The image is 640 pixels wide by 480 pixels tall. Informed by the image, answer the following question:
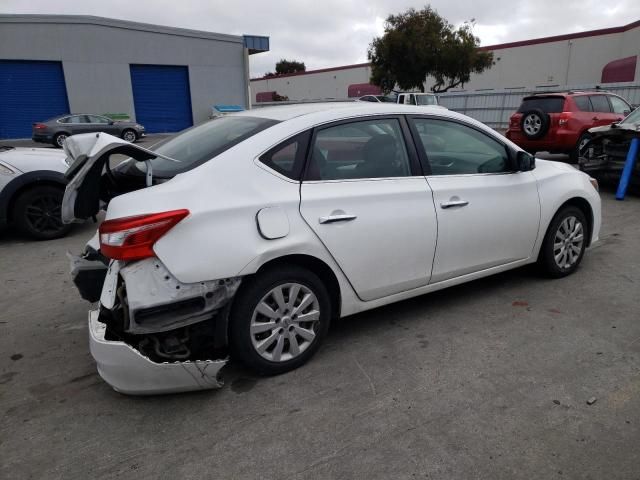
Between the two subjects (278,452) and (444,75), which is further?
(444,75)

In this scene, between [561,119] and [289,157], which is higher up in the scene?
[289,157]

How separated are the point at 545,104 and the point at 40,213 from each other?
10.5m

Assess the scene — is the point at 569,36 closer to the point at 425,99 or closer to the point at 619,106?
the point at 425,99

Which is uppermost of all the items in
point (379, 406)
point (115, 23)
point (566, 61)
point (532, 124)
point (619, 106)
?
point (115, 23)

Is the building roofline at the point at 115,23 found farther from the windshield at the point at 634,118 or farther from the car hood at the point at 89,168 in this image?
the car hood at the point at 89,168

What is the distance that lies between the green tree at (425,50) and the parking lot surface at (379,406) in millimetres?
31587

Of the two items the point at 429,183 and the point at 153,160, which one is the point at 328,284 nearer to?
the point at 429,183

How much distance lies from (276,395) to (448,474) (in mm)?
1013

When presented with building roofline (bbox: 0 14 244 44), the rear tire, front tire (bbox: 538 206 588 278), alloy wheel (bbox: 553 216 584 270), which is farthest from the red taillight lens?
building roofline (bbox: 0 14 244 44)

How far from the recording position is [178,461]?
2.25 metres

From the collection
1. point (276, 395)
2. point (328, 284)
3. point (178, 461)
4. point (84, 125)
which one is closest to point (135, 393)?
point (178, 461)

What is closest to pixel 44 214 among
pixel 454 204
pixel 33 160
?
pixel 33 160

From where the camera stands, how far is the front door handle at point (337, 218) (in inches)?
111

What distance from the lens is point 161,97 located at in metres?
25.1
